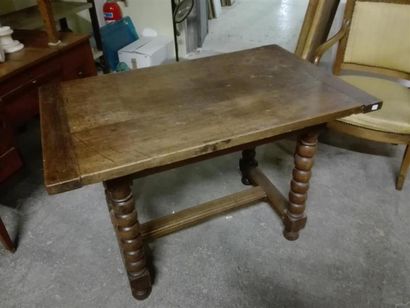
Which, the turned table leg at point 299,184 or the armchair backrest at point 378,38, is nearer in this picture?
the turned table leg at point 299,184

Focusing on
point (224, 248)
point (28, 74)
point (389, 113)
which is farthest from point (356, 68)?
point (28, 74)

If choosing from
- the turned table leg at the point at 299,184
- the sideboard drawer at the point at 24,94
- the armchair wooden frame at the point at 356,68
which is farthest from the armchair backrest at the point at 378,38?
the sideboard drawer at the point at 24,94

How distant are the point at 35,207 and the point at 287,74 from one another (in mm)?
1408

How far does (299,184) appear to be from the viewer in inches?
52.6

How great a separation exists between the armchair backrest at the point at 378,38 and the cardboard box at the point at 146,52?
1.52 metres

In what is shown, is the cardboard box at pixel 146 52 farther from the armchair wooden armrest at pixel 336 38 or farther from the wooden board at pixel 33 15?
the armchair wooden armrest at pixel 336 38

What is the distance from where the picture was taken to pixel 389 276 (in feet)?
4.43

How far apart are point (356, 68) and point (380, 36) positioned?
0.20 meters

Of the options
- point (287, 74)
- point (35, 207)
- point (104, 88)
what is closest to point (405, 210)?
point (287, 74)

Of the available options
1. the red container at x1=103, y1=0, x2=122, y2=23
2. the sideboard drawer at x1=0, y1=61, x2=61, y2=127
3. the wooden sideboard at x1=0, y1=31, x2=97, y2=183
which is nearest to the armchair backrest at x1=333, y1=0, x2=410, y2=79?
the wooden sideboard at x1=0, y1=31, x2=97, y2=183

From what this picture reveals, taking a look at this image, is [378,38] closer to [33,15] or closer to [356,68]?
[356,68]

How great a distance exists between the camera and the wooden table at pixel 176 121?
893 mm

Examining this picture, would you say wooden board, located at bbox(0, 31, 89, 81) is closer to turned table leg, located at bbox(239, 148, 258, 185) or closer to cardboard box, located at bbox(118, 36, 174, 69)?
cardboard box, located at bbox(118, 36, 174, 69)

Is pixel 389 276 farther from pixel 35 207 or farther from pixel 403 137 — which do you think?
pixel 35 207
